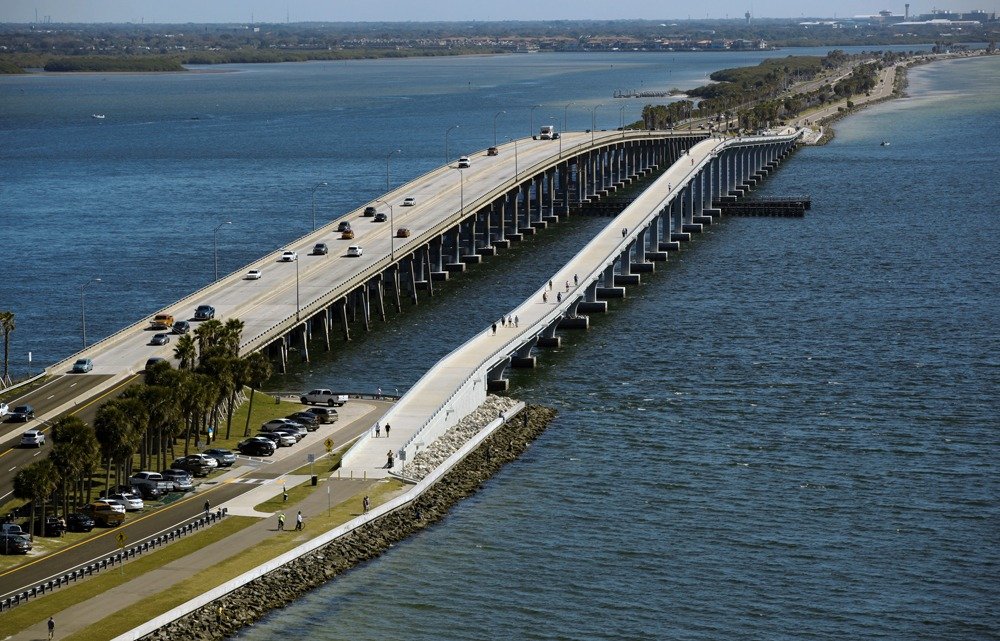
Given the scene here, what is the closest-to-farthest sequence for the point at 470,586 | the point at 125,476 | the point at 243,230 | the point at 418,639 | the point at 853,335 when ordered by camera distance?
1. the point at 418,639
2. the point at 470,586
3. the point at 125,476
4. the point at 853,335
5. the point at 243,230

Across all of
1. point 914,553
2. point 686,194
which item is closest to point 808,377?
point 914,553

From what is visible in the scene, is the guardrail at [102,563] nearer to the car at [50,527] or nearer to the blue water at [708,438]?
the car at [50,527]

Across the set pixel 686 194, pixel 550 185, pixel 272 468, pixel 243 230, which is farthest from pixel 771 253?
pixel 272 468

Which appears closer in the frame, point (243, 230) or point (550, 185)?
point (243, 230)

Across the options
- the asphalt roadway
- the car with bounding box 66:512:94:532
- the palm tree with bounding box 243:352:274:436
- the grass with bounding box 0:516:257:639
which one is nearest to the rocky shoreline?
the grass with bounding box 0:516:257:639

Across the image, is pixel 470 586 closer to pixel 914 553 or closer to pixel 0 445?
pixel 914 553

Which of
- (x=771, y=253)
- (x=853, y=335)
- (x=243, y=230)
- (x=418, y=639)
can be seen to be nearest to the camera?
(x=418, y=639)

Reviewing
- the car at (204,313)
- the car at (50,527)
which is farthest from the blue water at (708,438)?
the car at (50,527)

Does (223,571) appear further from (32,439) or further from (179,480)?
(32,439)
